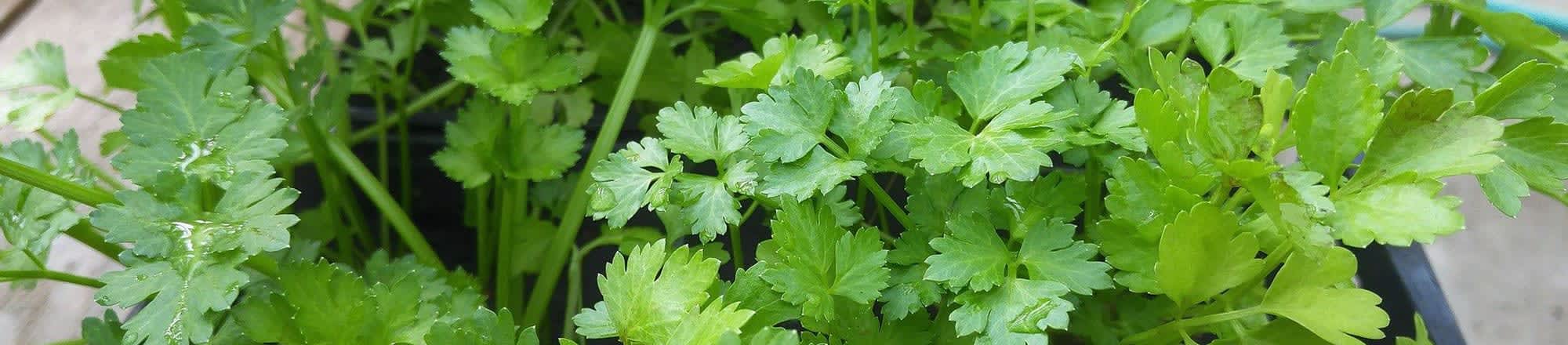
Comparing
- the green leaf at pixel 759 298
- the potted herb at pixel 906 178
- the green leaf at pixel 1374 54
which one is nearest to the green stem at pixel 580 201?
the potted herb at pixel 906 178

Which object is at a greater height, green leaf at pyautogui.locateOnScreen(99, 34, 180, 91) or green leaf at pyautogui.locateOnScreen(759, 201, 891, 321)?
green leaf at pyautogui.locateOnScreen(99, 34, 180, 91)

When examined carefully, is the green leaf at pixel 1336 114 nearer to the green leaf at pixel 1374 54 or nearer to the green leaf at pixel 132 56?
the green leaf at pixel 1374 54

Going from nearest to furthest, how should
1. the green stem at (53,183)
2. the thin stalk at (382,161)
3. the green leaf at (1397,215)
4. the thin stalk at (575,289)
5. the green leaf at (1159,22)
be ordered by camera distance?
the green leaf at (1397,215)
the green stem at (53,183)
the green leaf at (1159,22)
the thin stalk at (575,289)
the thin stalk at (382,161)

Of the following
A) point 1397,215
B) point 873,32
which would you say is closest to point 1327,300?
point 1397,215

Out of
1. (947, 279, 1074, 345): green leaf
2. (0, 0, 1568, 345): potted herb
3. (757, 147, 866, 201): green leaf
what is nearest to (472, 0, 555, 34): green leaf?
(0, 0, 1568, 345): potted herb

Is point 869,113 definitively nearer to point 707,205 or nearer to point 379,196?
point 707,205

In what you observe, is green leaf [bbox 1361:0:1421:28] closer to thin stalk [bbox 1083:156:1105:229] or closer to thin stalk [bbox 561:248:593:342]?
thin stalk [bbox 1083:156:1105:229]
